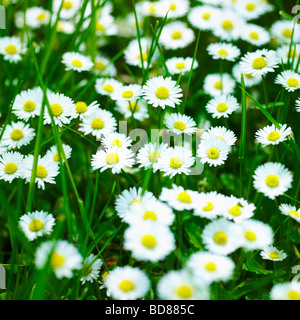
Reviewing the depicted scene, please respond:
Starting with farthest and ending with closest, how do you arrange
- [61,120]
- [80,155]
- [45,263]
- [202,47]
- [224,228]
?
1. [202,47]
2. [80,155]
3. [61,120]
4. [224,228]
5. [45,263]

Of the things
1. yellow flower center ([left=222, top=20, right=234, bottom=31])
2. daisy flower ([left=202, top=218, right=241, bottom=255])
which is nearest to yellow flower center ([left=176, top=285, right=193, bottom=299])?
daisy flower ([left=202, top=218, right=241, bottom=255])

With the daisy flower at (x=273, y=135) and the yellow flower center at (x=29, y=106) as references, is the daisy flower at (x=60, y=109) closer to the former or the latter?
the yellow flower center at (x=29, y=106)

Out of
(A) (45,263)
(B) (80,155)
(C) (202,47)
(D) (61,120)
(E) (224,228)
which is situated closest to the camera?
(A) (45,263)

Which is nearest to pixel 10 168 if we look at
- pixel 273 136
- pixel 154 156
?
pixel 154 156

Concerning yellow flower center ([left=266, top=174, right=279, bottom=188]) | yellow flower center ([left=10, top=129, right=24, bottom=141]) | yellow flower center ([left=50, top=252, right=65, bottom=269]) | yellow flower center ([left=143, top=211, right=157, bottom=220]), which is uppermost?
yellow flower center ([left=10, top=129, right=24, bottom=141])

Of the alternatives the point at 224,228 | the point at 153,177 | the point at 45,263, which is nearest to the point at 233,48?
the point at 153,177

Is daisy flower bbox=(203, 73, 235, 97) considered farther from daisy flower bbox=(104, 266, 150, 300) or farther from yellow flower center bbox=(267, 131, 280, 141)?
daisy flower bbox=(104, 266, 150, 300)
